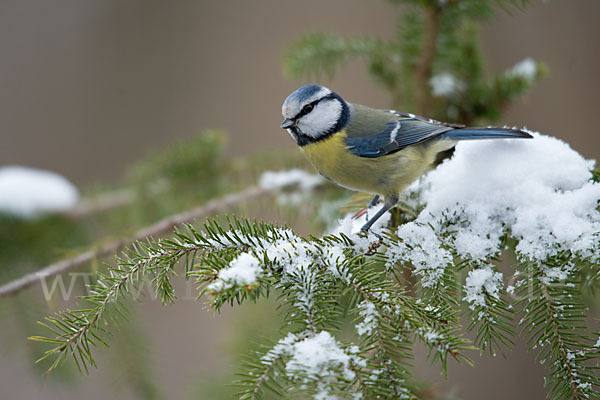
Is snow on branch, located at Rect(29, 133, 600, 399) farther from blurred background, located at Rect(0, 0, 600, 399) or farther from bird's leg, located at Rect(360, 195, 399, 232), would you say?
blurred background, located at Rect(0, 0, 600, 399)

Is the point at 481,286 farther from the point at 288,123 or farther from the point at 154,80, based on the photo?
the point at 154,80

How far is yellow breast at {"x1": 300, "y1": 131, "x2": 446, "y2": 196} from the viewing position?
125cm

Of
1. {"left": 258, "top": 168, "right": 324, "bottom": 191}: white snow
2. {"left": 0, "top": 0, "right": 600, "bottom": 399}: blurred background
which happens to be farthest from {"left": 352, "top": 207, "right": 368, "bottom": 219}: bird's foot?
{"left": 0, "top": 0, "right": 600, "bottom": 399}: blurred background

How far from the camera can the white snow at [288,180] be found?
5.15 ft

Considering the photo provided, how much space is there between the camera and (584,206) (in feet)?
2.79

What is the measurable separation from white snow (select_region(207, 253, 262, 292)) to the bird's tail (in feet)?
2.30

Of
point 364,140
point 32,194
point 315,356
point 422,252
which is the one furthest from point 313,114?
point 32,194

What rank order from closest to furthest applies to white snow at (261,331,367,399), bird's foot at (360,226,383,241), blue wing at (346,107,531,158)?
white snow at (261,331,367,399) → bird's foot at (360,226,383,241) → blue wing at (346,107,531,158)

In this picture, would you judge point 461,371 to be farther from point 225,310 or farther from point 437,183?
point 437,183

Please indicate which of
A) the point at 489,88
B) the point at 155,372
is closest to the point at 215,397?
the point at 155,372

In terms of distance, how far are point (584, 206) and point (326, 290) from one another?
511 millimetres

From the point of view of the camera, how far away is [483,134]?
1157mm

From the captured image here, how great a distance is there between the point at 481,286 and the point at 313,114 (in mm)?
771

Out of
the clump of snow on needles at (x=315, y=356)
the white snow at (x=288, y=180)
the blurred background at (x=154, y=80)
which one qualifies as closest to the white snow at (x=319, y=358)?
the clump of snow on needles at (x=315, y=356)
